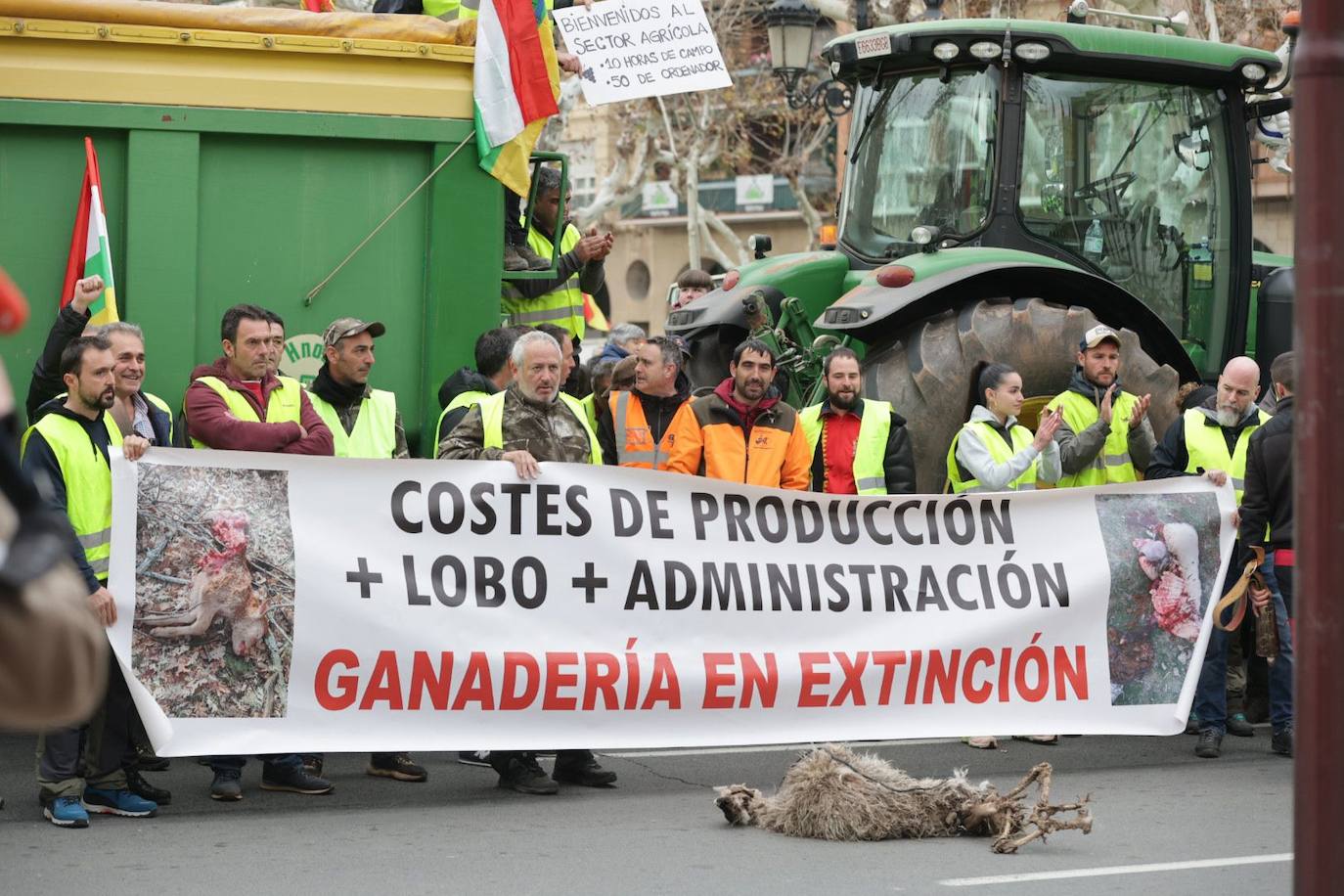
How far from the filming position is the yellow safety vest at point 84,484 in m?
7.00

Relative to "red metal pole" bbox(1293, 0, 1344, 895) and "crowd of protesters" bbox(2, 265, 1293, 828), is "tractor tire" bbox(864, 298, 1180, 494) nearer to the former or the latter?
"crowd of protesters" bbox(2, 265, 1293, 828)

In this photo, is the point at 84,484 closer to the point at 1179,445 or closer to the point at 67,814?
the point at 67,814

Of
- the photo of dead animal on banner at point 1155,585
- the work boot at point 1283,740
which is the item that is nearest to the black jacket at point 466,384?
the photo of dead animal on banner at point 1155,585

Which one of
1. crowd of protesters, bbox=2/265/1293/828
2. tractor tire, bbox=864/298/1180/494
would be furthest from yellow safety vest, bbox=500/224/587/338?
tractor tire, bbox=864/298/1180/494

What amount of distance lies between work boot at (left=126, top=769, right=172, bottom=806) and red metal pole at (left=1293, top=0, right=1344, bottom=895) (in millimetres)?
4967

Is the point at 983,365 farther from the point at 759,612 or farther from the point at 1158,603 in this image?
the point at 759,612

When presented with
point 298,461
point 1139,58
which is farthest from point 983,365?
point 298,461

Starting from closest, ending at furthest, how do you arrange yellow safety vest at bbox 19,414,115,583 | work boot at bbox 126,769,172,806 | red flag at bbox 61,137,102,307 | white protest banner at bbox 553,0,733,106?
yellow safety vest at bbox 19,414,115,583, work boot at bbox 126,769,172,806, red flag at bbox 61,137,102,307, white protest banner at bbox 553,0,733,106

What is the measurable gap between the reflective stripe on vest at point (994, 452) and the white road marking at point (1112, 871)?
2.55 meters

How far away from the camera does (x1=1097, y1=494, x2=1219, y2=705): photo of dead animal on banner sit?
8461 millimetres

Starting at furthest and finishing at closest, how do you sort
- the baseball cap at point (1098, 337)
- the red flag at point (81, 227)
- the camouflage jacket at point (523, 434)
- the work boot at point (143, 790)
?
1. the baseball cap at point (1098, 337)
2. the red flag at point (81, 227)
3. the camouflage jacket at point (523, 434)
4. the work boot at point (143, 790)

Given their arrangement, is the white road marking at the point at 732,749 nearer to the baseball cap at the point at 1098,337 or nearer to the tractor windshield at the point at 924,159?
the baseball cap at the point at 1098,337

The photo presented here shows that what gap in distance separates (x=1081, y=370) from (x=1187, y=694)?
178cm

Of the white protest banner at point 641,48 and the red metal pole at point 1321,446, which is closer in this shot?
the red metal pole at point 1321,446
